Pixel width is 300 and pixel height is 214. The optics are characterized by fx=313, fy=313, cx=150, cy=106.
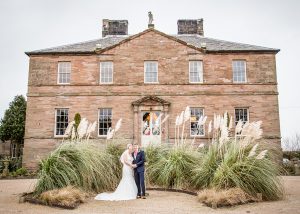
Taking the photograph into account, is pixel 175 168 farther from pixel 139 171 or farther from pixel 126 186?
pixel 126 186

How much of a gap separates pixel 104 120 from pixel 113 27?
969cm

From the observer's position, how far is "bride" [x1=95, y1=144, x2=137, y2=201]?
8633mm

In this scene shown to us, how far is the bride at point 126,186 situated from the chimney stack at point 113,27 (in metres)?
19.4

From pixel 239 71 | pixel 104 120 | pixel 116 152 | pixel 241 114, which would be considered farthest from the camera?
pixel 239 71

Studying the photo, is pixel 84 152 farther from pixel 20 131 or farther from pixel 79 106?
pixel 20 131

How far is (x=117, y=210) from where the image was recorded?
7191mm

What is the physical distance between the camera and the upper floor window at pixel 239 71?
21938 millimetres

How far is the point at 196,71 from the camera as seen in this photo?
72.2 ft

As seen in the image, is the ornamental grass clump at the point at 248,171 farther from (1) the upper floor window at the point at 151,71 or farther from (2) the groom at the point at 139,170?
(1) the upper floor window at the point at 151,71

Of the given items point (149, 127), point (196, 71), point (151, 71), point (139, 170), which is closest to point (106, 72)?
point (151, 71)

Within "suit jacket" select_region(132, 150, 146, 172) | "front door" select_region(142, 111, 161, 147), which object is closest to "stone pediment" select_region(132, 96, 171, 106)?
"front door" select_region(142, 111, 161, 147)

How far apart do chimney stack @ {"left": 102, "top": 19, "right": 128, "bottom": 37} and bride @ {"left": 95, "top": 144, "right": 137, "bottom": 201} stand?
763 inches

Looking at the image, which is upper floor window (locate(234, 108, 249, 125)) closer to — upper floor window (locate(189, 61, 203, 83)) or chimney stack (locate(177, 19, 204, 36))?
upper floor window (locate(189, 61, 203, 83))

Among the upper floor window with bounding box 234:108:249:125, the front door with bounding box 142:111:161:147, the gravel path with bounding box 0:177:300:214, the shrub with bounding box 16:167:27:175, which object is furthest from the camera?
the upper floor window with bounding box 234:108:249:125
